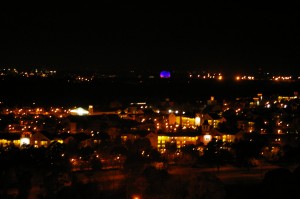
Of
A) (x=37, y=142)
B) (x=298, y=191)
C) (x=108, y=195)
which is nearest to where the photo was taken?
(x=298, y=191)

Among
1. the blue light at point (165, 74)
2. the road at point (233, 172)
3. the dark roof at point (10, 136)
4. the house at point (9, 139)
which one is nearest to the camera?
the road at point (233, 172)

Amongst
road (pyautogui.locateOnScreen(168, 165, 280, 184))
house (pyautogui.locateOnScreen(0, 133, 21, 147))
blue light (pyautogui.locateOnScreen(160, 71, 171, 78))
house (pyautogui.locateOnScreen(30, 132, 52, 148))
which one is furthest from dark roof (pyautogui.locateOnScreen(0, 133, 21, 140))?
blue light (pyautogui.locateOnScreen(160, 71, 171, 78))

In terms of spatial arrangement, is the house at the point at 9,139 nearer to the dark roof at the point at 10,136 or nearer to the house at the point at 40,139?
the dark roof at the point at 10,136

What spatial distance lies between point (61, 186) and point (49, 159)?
2.92 ft

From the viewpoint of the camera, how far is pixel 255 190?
6.71 m

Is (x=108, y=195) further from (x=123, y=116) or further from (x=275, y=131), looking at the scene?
(x=123, y=116)

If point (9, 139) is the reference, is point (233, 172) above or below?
below

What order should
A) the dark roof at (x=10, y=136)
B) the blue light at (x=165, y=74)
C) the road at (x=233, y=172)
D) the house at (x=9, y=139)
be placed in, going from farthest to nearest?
the blue light at (x=165, y=74)
the dark roof at (x=10, y=136)
the house at (x=9, y=139)
the road at (x=233, y=172)

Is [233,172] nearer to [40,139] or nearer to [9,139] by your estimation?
[40,139]

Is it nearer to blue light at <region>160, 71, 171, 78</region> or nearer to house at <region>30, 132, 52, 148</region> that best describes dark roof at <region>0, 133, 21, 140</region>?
house at <region>30, 132, 52, 148</region>

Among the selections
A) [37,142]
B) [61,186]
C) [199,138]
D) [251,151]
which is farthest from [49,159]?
[199,138]

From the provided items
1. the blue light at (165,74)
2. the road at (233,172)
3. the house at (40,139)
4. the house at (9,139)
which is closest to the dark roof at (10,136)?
the house at (9,139)

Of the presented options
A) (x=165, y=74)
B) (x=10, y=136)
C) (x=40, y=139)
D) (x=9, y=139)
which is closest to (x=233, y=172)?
(x=40, y=139)

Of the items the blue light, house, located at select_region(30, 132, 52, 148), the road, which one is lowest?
the road
